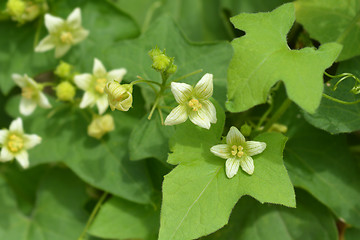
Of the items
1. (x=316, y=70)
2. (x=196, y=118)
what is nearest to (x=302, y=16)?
(x=316, y=70)

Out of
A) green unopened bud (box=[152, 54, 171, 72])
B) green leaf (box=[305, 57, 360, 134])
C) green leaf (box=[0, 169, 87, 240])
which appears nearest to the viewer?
green unopened bud (box=[152, 54, 171, 72])

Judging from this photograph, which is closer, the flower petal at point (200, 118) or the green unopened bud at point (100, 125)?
the flower petal at point (200, 118)

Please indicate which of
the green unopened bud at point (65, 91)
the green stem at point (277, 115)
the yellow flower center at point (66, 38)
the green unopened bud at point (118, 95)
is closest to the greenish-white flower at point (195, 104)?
the green unopened bud at point (118, 95)

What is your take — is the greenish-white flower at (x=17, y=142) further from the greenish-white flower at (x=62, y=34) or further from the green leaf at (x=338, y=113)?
the green leaf at (x=338, y=113)

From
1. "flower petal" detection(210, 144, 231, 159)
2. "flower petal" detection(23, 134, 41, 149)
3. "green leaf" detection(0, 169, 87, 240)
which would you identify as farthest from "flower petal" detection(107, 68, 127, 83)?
"green leaf" detection(0, 169, 87, 240)

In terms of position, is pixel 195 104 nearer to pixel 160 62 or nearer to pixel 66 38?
A: pixel 160 62

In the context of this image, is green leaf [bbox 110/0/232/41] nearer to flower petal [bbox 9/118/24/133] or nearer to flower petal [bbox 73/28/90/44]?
flower petal [bbox 73/28/90/44]
